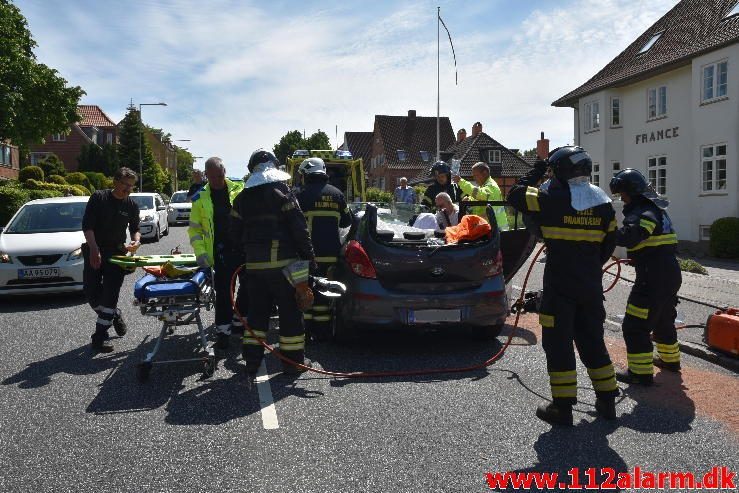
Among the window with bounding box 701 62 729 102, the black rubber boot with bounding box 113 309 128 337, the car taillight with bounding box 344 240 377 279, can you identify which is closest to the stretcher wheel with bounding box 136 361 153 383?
the black rubber boot with bounding box 113 309 128 337

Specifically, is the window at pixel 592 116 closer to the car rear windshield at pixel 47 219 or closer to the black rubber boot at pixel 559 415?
the car rear windshield at pixel 47 219

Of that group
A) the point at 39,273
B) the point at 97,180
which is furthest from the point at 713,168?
the point at 97,180

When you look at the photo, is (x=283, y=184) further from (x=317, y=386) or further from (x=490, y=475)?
(x=490, y=475)

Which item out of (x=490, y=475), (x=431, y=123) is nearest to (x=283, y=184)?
(x=490, y=475)

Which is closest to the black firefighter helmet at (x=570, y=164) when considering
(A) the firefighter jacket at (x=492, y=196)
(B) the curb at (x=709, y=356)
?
(B) the curb at (x=709, y=356)

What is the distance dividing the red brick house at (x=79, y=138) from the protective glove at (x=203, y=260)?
2230 inches

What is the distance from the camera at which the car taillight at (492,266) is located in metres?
6.56

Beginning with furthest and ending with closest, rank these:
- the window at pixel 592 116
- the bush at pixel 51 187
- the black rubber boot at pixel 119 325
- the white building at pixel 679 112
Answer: the window at pixel 592 116 → the bush at pixel 51 187 → the white building at pixel 679 112 → the black rubber boot at pixel 119 325

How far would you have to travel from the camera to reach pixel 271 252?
5.67m

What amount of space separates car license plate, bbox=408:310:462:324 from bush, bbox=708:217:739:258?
1469cm

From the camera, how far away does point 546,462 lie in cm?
Answer: 393

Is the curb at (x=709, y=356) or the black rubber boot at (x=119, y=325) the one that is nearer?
the curb at (x=709, y=356)

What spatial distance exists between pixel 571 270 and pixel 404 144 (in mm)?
66471

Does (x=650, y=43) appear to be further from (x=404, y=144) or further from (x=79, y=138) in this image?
(x=79, y=138)
